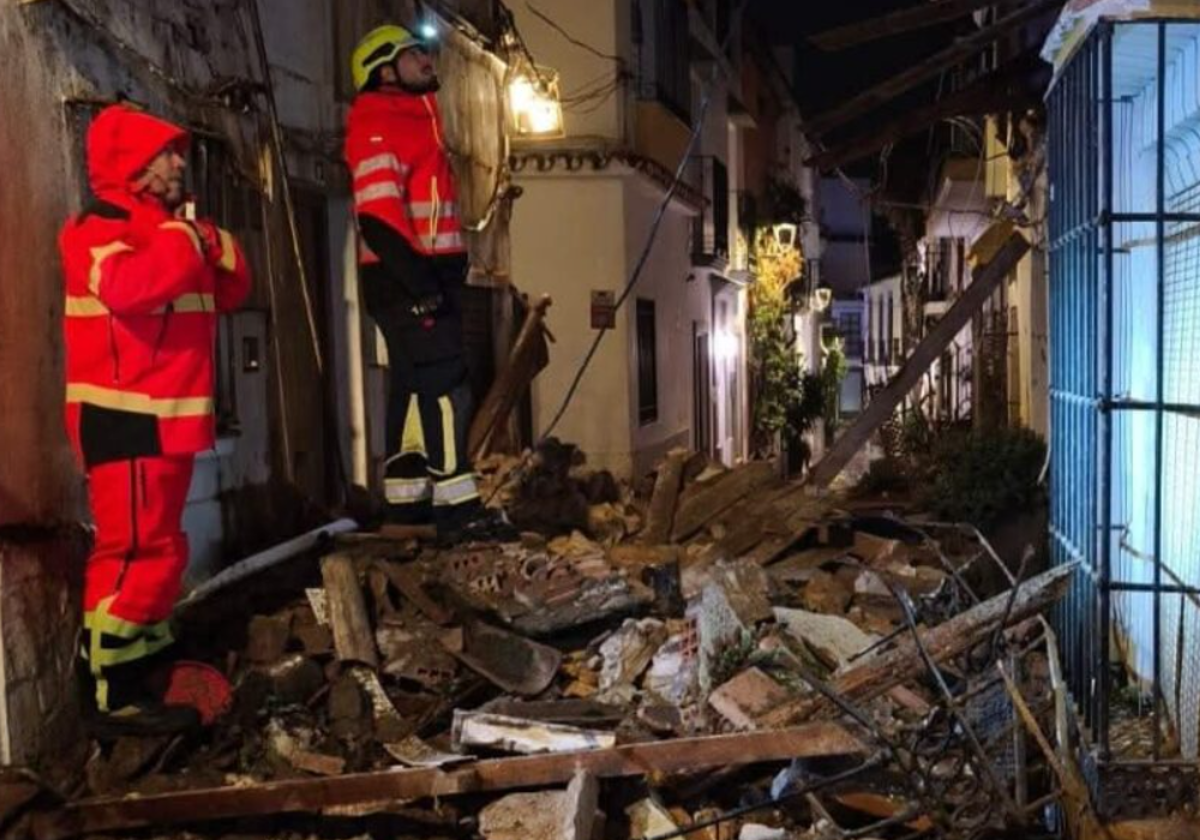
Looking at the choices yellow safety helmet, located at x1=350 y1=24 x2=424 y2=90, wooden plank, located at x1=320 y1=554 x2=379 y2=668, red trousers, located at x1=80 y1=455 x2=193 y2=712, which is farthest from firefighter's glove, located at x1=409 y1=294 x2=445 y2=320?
red trousers, located at x1=80 y1=455 x2=193 y2=712

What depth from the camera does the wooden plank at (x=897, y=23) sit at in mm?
9508

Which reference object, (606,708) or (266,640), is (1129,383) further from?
(266,640)

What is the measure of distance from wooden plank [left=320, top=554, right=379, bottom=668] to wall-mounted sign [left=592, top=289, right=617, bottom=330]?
8042 millimetres

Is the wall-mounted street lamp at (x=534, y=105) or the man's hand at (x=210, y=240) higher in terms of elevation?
the wall-mounted street lamp at (x=534, y=105)

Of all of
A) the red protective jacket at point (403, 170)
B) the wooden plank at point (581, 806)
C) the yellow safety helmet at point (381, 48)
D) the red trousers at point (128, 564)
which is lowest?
the wooden plank at point (581, 806)

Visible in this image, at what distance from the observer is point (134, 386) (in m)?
5.05

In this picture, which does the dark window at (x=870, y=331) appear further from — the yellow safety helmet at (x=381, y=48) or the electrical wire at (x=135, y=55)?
the electrical wire at (x=135, y=55)

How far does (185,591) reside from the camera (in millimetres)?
6254

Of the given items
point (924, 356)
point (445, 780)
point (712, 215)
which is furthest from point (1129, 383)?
point (712, 215)

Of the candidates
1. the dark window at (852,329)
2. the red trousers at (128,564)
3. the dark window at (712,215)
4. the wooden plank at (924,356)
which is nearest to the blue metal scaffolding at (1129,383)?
the red trousers at (128,564)

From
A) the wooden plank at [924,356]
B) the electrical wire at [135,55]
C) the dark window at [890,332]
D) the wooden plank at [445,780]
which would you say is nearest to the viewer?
the wooden plank at [445,780]

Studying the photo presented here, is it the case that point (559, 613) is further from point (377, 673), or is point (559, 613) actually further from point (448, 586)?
point (377, 673)

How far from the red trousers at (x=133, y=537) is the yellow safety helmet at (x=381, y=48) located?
2.82 m

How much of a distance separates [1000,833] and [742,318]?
22918mm
